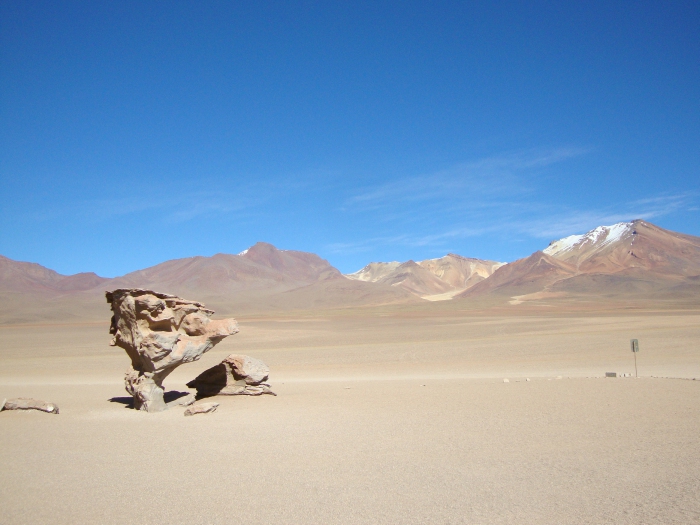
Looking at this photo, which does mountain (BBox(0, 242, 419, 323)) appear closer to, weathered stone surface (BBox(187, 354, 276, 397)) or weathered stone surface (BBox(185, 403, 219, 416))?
weathered stone surface (BBox(187, 354, 276, 397))

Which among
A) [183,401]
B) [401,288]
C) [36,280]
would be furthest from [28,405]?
[36,280]

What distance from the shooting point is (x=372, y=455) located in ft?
28.8

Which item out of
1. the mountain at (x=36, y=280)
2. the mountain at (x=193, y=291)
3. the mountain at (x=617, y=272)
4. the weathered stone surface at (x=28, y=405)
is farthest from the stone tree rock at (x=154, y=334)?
the mountain at (x=36, y=280)

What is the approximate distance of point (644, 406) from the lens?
476 inches

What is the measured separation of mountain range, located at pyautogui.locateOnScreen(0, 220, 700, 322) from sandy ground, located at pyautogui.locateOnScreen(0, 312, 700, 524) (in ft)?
343

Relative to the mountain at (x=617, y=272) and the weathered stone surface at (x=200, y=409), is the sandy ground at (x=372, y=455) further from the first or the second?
the mountain at (x=617, y=272)

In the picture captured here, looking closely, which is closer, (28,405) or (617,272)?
(28,405)

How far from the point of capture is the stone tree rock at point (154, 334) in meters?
13.2

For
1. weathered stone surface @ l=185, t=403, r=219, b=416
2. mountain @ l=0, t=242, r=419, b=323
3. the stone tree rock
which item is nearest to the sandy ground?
weathered stone surface @ l=185, t=403, r=219, b=416

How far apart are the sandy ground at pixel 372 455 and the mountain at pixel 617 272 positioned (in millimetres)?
110260

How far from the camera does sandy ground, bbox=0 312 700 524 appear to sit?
6465 millimetres

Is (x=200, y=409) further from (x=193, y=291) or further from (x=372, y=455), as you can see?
(x=193, y=291)

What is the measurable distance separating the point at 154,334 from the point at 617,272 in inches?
6323

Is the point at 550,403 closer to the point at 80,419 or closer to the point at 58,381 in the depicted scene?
the point at 80,419
